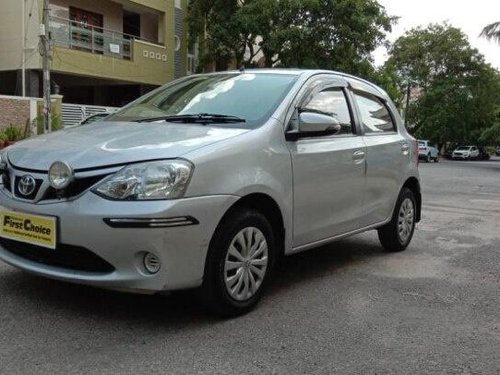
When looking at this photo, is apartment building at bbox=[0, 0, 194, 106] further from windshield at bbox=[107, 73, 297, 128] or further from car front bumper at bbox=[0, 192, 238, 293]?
car front bumper at bbox=[0, 192, 238, 293]

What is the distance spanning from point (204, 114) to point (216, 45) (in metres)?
23.2

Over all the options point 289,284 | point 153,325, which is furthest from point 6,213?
point 289,284

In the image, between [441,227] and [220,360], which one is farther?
[441,227]

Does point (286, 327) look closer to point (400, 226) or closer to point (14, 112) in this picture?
point (400, 226)

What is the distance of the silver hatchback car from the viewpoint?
3650 mm

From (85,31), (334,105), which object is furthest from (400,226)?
(85,31)

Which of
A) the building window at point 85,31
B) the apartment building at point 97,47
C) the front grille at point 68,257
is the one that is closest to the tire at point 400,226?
the front grille at point 68,257

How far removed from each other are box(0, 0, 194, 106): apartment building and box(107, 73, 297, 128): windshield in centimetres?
1698

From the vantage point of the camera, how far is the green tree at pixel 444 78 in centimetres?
4756

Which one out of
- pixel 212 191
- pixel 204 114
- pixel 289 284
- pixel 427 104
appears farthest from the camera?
pixel 427 104

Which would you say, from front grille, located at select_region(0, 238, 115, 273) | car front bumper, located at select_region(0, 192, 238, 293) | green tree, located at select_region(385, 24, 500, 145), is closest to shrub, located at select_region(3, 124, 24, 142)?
front grille, located at select_region(0, 238, 115, 273)

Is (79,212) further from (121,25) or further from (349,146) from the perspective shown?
(121,25)

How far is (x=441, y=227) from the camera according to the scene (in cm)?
854

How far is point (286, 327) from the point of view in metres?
4.05
